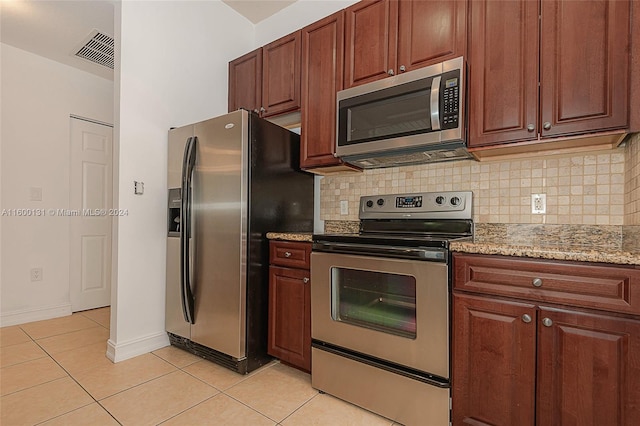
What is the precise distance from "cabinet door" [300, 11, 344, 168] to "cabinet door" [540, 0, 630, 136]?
112 cm

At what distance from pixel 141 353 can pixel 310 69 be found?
7.62 feet

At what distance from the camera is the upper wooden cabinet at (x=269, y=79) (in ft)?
7.84

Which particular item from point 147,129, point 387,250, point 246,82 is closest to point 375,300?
point 387,250

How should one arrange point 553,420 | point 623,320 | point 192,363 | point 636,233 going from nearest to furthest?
1. point 623,320
2. point 553,420
3. point 636,233
4. point 192,363

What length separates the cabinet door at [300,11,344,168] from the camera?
2.10m

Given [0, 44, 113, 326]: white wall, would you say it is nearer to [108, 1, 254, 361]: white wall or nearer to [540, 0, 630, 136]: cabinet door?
[108, 1, 254, 361]: white wall

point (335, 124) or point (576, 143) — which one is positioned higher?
point (335, 124)

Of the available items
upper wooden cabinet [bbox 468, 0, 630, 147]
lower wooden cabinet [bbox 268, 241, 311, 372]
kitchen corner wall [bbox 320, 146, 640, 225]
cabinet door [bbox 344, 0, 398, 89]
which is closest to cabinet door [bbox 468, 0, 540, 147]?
upper wooden cabinet [bbox 468, 0, 630, 147]

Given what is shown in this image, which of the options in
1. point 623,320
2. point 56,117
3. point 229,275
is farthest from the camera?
point 56,117

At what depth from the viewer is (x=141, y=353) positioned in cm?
225

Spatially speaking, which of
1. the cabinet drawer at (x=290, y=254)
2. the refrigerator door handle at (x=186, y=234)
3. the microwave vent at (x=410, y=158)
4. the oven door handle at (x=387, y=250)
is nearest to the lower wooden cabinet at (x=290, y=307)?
the cabinet drawer at (x=290, y=254)

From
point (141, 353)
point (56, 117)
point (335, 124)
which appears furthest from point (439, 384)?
point (56, 117)

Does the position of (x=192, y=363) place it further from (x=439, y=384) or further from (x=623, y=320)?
(x=623, y=320)

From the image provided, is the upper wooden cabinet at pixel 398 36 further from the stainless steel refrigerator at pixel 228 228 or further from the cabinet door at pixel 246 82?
the cabinet door at pixel 246 82
